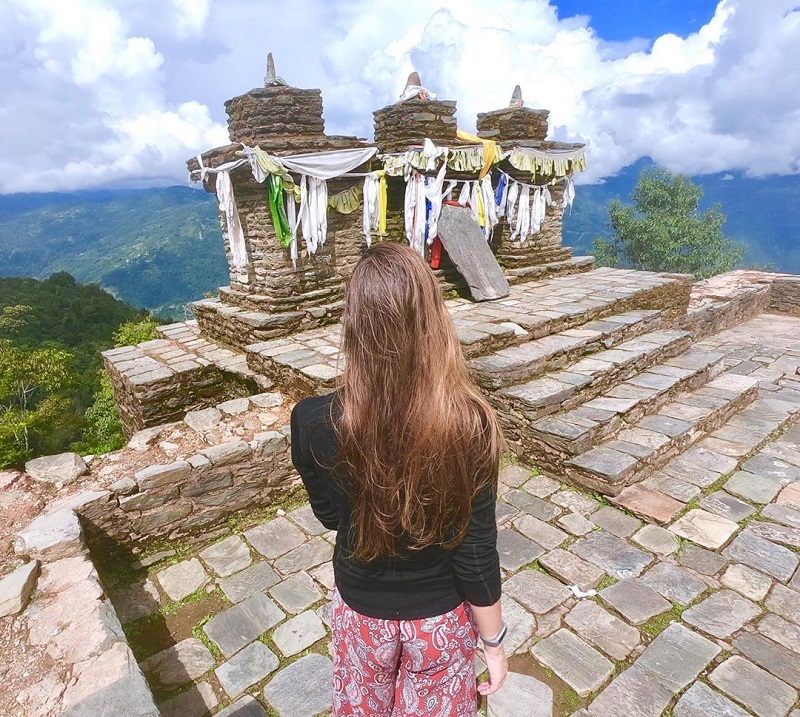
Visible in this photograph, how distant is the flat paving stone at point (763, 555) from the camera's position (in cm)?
350

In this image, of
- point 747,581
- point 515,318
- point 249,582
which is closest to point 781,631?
point 747,581

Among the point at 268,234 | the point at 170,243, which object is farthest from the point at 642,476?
the point at 170,243

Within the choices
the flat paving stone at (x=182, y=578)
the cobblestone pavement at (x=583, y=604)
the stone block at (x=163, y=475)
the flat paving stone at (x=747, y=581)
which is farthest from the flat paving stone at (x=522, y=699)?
the stone block at (x=163, y=475)

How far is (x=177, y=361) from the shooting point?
694cm

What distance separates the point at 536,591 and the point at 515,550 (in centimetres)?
43

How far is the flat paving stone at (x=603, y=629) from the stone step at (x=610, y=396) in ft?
5.73

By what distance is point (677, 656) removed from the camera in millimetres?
2859

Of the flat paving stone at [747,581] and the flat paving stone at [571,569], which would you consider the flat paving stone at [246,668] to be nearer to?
the flat paving stone at [571,569]

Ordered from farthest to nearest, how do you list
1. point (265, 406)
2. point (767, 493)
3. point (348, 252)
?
point (348, 252) < point (265, 406) < point (767, 493)

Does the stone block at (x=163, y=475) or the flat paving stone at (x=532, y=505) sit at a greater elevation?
the stone block at (x=163, y=475)

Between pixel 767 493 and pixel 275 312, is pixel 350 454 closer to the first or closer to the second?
pixel 767 493

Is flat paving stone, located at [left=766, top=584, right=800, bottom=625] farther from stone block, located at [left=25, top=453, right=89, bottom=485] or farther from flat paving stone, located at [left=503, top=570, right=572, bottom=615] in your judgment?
stone block, located at [left=25, top=453, right=89, bottom=485]

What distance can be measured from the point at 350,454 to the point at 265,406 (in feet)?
14.7

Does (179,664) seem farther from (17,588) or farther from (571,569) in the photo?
(571,569)
